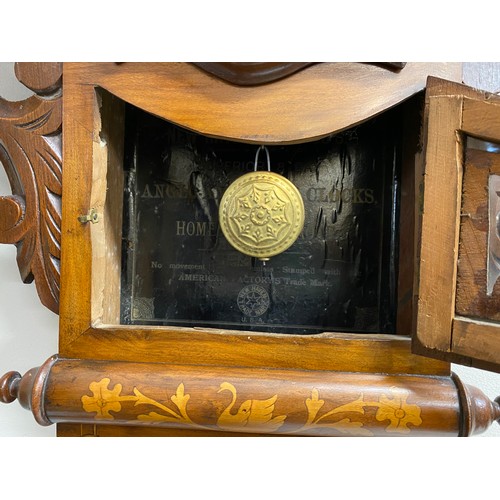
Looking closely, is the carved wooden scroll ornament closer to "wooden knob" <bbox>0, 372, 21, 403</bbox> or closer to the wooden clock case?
the wooden clock case

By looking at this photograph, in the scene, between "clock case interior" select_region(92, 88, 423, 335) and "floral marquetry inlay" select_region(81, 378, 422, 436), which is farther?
"clock case interior" select_region(92, 88, 423, 335)

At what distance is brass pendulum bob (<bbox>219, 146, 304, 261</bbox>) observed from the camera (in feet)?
2.84

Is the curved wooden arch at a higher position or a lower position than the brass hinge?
higher

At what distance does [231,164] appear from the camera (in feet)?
3.01

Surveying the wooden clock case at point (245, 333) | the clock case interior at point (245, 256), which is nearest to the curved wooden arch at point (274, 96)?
the wooden clock case at point (245, 333)

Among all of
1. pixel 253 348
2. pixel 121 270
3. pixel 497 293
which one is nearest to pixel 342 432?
pixel 253 348

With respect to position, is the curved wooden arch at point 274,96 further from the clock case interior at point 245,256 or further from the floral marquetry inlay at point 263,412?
the floral marquetry inlay at point 263,412

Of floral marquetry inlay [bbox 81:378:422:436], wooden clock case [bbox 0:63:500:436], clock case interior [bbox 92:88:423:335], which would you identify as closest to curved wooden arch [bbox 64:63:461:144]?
wooden clock case [bbox 0:63:500:436]

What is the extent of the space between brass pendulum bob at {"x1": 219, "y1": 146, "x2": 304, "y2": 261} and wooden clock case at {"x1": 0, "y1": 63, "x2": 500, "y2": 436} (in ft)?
0.45

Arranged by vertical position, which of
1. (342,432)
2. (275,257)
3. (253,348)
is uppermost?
(275,257)

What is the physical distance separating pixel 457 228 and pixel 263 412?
1.07ft

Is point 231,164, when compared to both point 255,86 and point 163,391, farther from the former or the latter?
point 163,391

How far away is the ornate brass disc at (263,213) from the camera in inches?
34.1

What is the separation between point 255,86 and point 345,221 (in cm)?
27
